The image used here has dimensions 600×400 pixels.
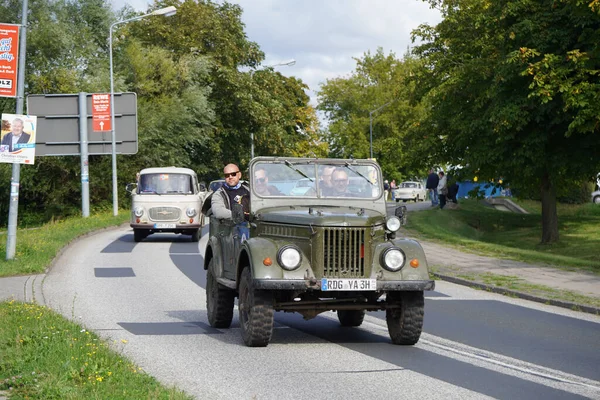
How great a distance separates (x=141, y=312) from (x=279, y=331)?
2.64 metres

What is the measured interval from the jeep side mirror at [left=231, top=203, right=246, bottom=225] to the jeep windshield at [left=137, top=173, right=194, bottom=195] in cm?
1858

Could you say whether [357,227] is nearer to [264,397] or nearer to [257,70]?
[264,397]

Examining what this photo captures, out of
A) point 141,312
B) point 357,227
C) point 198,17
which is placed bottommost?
point 141,312

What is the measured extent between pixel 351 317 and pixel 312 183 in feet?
6.02

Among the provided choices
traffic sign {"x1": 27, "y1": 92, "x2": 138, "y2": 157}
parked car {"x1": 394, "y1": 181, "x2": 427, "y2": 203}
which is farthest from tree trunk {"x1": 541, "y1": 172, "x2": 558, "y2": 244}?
parked car {"x1": 394, "y1": 181, "x2": 427, "y2": 203}

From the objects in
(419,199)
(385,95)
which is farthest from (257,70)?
(385,95)

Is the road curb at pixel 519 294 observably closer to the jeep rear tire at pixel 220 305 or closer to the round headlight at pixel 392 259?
the round headlight at pixel 392 259

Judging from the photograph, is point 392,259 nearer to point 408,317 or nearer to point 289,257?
point 408,317

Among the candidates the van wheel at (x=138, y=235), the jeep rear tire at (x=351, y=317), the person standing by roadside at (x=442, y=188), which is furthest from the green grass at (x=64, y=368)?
the person standing by roadside at (x=442, y=188)

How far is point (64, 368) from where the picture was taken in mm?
7738

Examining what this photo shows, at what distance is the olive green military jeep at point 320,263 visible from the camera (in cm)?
986

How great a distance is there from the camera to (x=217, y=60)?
62.7 meters

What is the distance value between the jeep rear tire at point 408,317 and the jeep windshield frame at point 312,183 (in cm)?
141

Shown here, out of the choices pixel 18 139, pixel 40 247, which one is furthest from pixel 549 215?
pixel 18 139
